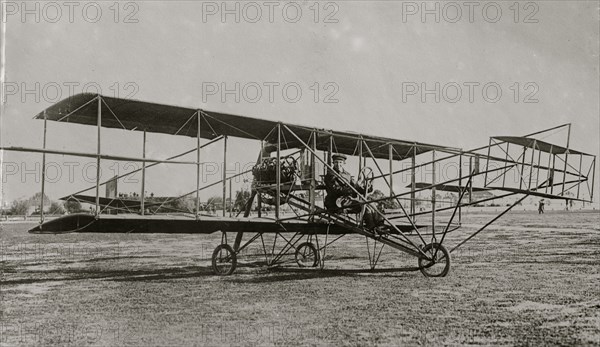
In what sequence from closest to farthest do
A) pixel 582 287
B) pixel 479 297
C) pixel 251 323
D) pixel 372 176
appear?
1. pixel 251 323
2. pixel 479 297
3. pixel 582 287
4. pixel 372 176

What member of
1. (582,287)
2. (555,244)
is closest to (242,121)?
(582,287)

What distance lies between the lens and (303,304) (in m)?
Answer: 8.03

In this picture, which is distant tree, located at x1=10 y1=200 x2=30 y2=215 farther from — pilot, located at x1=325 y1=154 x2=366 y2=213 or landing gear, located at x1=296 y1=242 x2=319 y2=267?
pilot, located at x1=325 y1=154 x2=366 y2=213

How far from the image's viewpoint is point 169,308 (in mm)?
7793

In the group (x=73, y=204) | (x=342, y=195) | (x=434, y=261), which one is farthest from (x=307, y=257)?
(x=73, y=204)

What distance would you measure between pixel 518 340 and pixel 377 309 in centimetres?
232

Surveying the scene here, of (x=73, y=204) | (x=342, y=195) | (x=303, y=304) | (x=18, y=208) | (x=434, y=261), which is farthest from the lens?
(x=18, y=208)

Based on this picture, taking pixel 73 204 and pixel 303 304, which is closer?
pixel 303 304

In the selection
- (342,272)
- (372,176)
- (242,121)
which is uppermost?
(242,121)

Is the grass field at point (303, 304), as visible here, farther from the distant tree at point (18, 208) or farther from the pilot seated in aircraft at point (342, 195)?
the distant tree at point (18, 208)

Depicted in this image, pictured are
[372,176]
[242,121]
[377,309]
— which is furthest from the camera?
[372,176]

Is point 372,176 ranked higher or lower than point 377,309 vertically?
higher

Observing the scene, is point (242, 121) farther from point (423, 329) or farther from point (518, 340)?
point (518, 340)

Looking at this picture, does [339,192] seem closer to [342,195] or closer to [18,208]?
[342,195]
